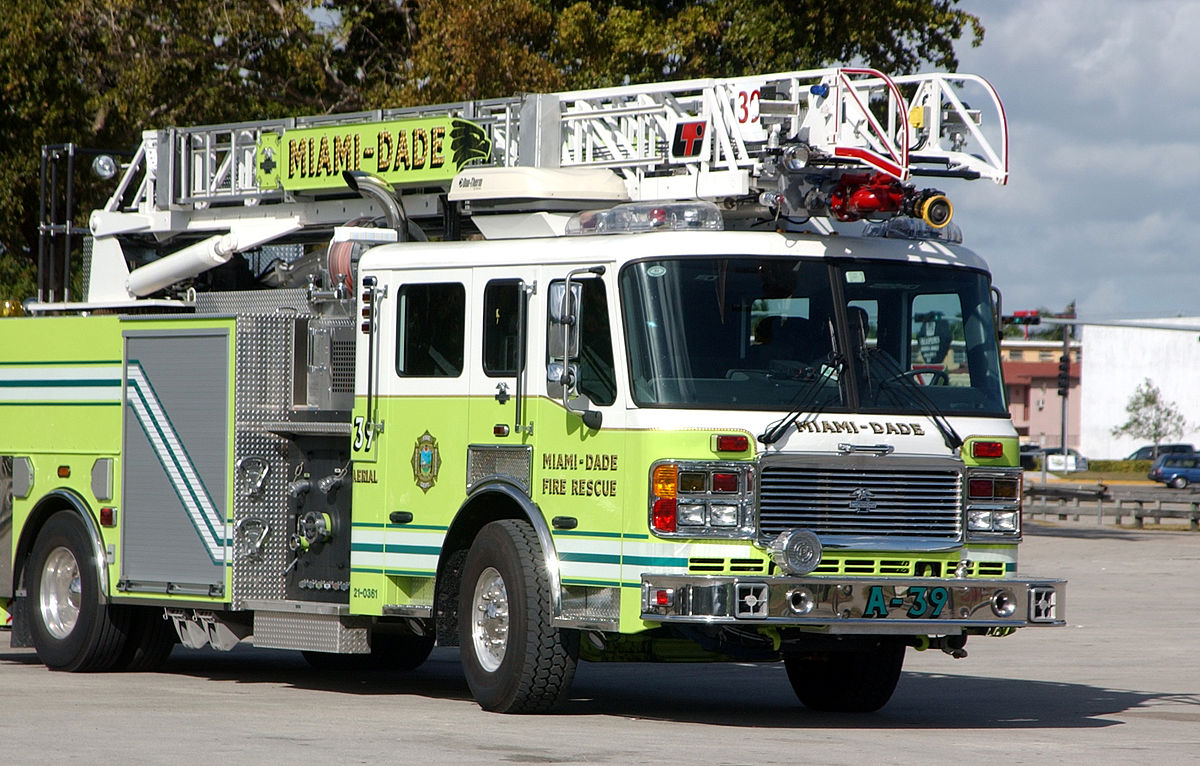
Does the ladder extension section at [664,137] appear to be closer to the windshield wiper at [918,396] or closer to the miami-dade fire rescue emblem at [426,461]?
the windshield wiper at [918,396]

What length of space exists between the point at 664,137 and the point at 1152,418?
280ft

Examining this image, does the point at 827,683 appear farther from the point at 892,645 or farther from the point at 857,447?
the point at 857,447

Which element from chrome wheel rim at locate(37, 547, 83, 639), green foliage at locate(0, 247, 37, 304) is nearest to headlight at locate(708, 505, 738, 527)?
chrome wheel rim at locate(37, 547, 83, 639)

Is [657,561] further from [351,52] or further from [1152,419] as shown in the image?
[1152,419]

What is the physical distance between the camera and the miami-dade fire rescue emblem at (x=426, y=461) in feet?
37.6

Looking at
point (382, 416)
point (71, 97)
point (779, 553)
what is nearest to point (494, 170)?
point (382, 416)

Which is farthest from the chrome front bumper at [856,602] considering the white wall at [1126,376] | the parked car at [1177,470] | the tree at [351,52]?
the white wall at [1126,376]

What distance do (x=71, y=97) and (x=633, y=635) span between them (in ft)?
62.0

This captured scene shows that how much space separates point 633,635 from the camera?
1070cm

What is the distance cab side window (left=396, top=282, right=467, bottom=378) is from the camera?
11.4m

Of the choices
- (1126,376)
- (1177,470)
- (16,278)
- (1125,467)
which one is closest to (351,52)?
(16,278)

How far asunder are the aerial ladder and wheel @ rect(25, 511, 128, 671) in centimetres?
185

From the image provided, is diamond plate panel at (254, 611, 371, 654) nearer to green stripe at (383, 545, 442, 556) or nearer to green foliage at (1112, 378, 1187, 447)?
green stripe at (383, 545, 442, 556)

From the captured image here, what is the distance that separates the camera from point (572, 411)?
→ 10609mm
